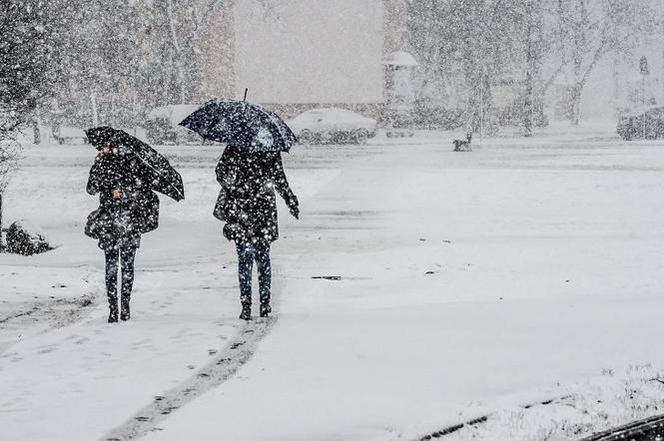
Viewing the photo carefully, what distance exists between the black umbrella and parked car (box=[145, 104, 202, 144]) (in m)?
29.5

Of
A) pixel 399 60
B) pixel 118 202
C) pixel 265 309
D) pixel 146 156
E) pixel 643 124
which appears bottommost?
pixel 265 309

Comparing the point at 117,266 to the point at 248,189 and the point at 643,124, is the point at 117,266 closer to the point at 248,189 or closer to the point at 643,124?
the point at 248,189

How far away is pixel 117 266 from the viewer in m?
8.27

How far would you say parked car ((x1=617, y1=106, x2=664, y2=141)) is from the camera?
124 ft

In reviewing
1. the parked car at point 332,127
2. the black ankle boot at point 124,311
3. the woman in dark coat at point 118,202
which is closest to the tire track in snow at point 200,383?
the black ankle boot at point 124,311

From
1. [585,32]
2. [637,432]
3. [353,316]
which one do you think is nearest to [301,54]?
[585,32]

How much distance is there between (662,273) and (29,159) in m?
23.4

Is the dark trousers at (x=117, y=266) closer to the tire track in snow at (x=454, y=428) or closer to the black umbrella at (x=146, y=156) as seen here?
the black umbrella at (x=146, y=156)

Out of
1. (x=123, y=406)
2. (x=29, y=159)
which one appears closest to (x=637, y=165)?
(x=29, y=159)

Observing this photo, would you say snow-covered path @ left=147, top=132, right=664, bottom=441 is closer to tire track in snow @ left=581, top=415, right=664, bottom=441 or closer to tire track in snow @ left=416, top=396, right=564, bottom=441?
tire track in snow @ left=416, top=396, right=564, bottom=441

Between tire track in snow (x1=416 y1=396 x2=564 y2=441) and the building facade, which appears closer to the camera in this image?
tire track in snow (x1=416 y1=396 x2=564 y2=441)

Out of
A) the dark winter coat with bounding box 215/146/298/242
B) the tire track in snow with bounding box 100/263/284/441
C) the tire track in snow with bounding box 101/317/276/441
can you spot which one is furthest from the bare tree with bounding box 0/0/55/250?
the tire track in snow with bounding box 101/317/276/441

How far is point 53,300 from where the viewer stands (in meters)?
9.58

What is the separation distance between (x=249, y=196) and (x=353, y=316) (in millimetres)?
1432
